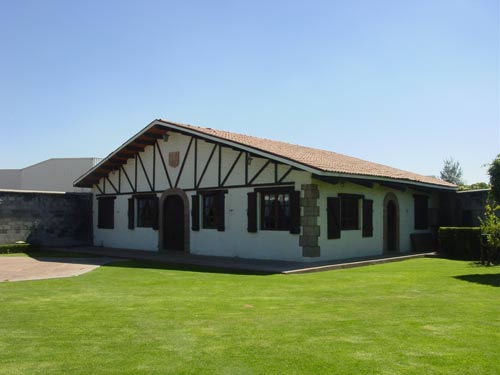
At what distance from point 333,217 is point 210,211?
4.67 meters

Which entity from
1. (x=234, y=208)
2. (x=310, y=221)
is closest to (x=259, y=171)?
(x=234, y=208)

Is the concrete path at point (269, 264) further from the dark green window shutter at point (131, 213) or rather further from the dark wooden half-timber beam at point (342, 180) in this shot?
the dark green window shutter at point (131, 213)

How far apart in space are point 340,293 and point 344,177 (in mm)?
6656

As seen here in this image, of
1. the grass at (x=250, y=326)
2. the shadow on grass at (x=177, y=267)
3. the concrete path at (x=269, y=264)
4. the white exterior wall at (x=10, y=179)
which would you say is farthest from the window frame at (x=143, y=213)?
the white exterior wall at (x=10, y=179)

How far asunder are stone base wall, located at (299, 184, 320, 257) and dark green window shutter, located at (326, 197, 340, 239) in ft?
2.27

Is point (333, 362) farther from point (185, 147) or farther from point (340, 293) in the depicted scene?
point (185, 147)

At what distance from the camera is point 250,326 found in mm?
6383

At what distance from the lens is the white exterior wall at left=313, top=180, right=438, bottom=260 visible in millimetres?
15281

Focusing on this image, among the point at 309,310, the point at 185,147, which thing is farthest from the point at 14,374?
the point at 185,147

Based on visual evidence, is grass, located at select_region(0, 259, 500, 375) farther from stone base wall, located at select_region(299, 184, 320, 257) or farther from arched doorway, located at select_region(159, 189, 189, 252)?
arched doorway, located at select_region(159, 189, 189, 252)

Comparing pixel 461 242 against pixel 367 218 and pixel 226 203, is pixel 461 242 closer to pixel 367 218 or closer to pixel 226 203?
pixel 367 218

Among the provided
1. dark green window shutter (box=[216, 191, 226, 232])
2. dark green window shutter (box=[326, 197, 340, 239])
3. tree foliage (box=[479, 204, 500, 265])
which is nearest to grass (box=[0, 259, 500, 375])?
tree foliage (box=[479, 204, 500, 265])

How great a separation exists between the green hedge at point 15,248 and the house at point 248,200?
3.33 meters

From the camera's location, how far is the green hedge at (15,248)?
20125 mm
